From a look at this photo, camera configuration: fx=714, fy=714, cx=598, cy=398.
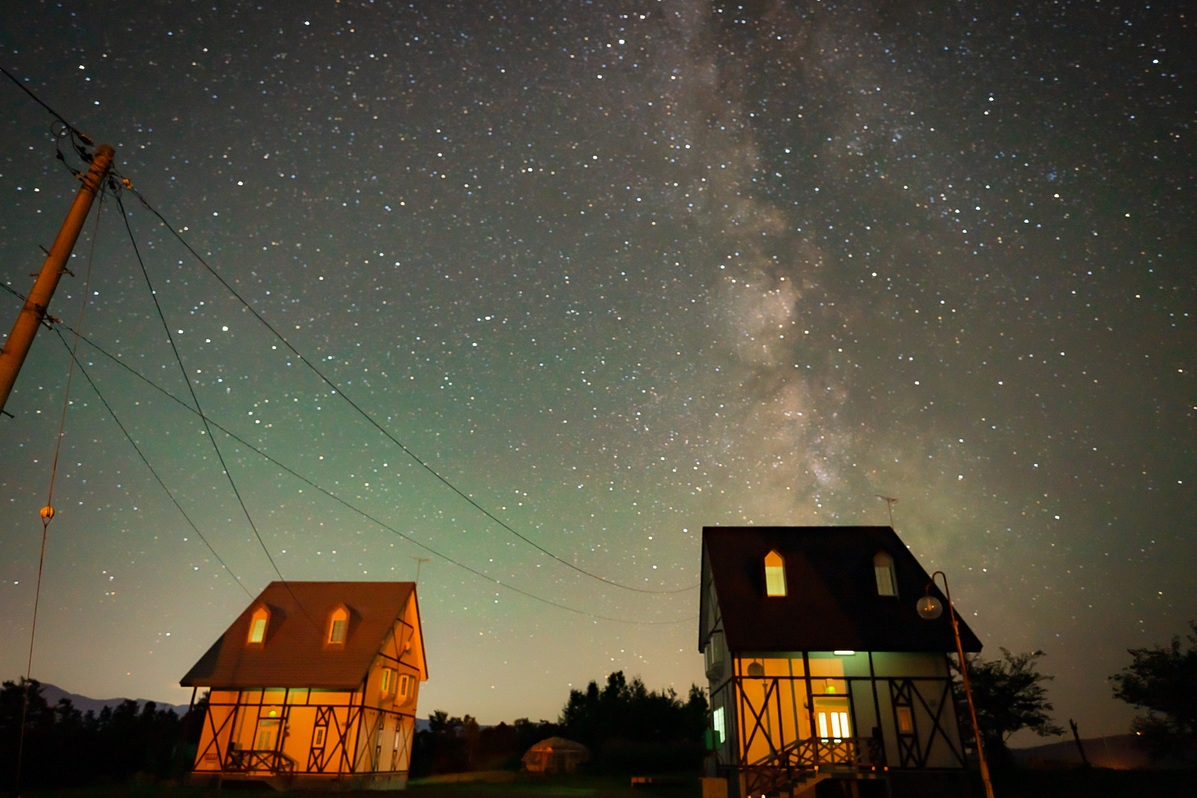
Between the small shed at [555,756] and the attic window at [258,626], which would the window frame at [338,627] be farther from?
the small shed at [555,756]

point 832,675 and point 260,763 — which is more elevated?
point 832,675

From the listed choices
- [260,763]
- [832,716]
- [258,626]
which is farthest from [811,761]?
[258,626]

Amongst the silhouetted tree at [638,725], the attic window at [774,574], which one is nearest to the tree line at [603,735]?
the silhouetted tree at [638,725]

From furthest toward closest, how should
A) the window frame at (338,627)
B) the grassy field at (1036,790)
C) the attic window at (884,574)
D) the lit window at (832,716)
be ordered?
the window frame at (338,627) → the attic window at (884,574) → the grassy field at (1036,790) → the lit window at (832,716)

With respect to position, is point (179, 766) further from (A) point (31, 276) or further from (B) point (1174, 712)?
(B) point (1174, 712)

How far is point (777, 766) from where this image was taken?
22.6 meters

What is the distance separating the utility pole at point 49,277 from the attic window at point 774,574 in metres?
23.5

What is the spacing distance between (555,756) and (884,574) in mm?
37830

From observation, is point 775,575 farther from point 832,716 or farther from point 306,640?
point 306,640

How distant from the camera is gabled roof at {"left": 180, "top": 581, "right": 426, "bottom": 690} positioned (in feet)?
100

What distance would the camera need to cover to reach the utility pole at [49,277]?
10.4 meters

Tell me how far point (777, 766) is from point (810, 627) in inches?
187

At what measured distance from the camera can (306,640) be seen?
106 feet

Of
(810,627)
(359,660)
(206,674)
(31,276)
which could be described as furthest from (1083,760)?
(31,276)
